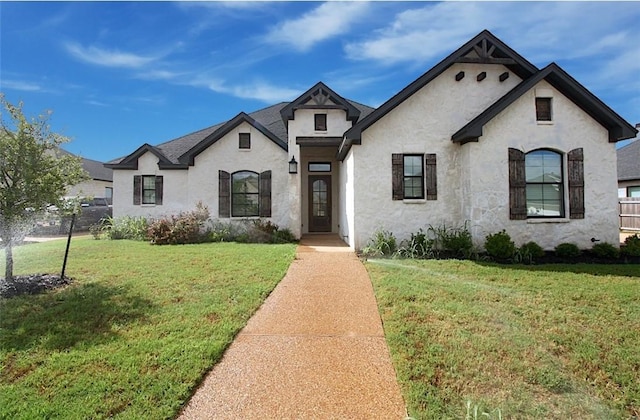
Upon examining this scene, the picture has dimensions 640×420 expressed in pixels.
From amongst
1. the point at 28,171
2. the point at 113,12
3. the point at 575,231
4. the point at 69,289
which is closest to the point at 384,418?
the point at 69,289

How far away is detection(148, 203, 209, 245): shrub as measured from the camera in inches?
448

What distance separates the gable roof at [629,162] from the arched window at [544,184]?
14147mm

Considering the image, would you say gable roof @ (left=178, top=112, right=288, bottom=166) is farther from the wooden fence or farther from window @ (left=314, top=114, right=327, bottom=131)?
the wooden fence

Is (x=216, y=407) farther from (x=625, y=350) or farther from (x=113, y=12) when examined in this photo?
(x=113, y=12)

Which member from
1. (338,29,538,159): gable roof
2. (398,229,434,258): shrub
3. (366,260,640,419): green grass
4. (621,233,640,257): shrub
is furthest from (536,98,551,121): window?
(366,260,640,419): green grass

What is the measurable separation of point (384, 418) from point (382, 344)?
1.25m

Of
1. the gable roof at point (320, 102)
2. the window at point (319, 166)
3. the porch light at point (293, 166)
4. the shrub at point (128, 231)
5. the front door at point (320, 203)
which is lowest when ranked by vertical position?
the shrub at point (128, 231)

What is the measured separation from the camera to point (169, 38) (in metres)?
7.28

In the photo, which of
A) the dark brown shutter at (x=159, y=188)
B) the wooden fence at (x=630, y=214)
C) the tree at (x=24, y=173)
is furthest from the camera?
the wooden fence at (x=630, y=214)

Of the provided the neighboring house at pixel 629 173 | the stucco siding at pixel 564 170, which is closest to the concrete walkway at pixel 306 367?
the stucco siding at pixel 564 170

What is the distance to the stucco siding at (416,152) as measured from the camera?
960 cm

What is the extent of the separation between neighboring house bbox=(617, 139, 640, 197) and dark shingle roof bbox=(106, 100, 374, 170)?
15706mm

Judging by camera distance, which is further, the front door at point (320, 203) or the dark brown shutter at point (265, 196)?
the front door at point (320, 203)

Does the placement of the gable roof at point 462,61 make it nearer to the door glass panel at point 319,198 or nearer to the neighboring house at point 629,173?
the door glass panel at point 319,198
